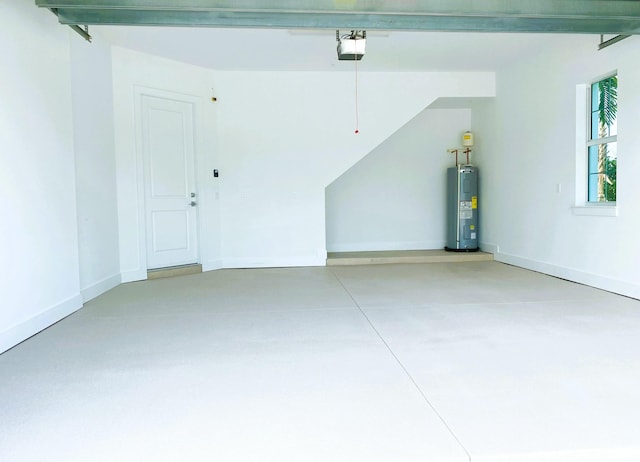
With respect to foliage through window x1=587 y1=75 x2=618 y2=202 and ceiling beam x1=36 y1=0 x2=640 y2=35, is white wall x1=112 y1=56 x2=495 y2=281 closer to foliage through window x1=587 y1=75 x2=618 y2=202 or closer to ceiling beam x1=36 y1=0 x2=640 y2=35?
foliage through window x1=587 y1=75 x2=618 y2=202

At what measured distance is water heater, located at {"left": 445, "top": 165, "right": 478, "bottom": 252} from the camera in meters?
7.41

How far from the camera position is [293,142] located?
6.72 m

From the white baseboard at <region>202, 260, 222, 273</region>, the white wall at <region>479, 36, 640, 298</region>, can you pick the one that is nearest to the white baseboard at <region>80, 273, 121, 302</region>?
the white baseboard at <region>202, 260, 222, 273</region>

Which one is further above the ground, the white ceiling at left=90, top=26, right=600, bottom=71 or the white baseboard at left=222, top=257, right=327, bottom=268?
the white ceiling at left=90, top=26, right=600, bottom=71

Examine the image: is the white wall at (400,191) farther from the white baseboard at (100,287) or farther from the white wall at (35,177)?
the white wall at (35,177)

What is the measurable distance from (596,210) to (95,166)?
5374 millimetres

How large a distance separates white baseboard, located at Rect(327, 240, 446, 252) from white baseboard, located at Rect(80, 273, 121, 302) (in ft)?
11.9

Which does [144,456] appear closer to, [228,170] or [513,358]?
[513,358]

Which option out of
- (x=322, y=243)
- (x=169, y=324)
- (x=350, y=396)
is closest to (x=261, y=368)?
(x=350, y=396)

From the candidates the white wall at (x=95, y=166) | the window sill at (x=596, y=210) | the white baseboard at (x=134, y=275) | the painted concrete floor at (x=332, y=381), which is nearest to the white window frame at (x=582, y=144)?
the window sill at (x=596, y=210)

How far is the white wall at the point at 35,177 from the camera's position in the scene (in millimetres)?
3123

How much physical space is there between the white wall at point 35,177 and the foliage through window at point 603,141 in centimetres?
535

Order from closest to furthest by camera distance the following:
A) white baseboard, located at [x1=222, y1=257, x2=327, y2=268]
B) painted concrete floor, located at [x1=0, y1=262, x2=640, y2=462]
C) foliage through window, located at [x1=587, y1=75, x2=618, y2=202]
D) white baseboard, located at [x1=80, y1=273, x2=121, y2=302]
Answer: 1. painted concrete floor, located at [x1=0, y1=262, x2=640, y2=462]
2. white baseboard, located at [x1=80, y1=273, x2=121, y2=302]
3. foliage through window, located at [x1=587, y1=75, x2=618, y2=202]
4. white baseboard, located at [x1=222, y1=257, x2=327, y2=268]

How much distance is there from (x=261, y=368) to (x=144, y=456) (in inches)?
38.2
